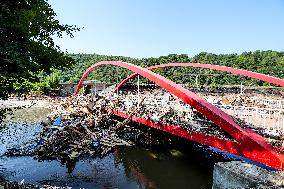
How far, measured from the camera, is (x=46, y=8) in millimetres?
8148

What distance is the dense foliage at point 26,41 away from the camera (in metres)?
6.96

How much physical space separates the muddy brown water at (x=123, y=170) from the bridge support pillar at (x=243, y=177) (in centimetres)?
339

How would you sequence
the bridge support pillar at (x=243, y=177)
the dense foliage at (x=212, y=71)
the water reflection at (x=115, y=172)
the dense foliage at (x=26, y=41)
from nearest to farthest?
the bridge support pillar at (x=243, y=177) → the dense foliage at (x=26, y=41) → the water reflection at (x=115, y=172) → the dense foliage at (x=212, y=71)

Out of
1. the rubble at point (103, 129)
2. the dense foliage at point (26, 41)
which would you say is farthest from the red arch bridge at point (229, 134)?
the dense foliage at point (26, 41)

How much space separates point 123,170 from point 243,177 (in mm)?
6362

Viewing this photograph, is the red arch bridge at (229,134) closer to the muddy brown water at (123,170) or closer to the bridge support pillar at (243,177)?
the bridge support pillar at (243,177)

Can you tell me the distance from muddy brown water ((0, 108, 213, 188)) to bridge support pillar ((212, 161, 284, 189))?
3.39m

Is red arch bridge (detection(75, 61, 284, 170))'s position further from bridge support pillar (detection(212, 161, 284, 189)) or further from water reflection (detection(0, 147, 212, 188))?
water reflection (detection(0, 147, 212, 188))

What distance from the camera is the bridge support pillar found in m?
5.83

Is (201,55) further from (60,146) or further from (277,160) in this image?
(277,160)

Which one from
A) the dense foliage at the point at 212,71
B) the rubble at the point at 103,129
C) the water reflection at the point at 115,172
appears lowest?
the water reflection at the point at 115,172

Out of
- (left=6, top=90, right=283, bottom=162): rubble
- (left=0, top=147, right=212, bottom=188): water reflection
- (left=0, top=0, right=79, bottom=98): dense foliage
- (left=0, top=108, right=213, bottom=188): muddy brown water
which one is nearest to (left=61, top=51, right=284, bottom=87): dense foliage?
(left=6, top=90, right=283, bottom=162): rubble

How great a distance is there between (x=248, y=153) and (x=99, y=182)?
4.89 meters

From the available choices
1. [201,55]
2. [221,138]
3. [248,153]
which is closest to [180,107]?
[221,138]
